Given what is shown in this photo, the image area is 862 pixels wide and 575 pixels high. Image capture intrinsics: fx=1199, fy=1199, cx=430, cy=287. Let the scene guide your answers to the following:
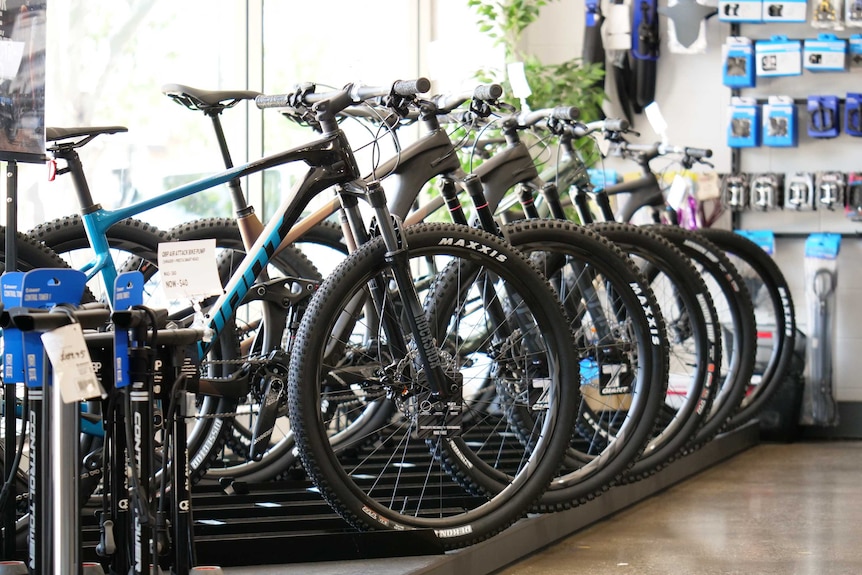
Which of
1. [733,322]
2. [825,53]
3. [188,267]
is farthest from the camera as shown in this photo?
[825,53]

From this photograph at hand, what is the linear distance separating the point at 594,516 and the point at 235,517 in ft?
4.27

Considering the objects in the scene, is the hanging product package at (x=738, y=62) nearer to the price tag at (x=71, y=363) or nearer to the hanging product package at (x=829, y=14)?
the hanging product package at (x=829, y=14)

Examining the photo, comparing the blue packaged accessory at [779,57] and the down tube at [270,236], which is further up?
the blue packaged accessory at [779,57]

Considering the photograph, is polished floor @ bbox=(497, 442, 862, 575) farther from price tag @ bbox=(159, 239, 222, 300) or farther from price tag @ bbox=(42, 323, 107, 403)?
price tag @ bbox=(42, 323, 107, 403)

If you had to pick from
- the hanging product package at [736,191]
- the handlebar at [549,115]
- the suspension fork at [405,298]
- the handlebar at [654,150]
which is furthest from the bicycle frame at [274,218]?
the hanging product package at [736,191]

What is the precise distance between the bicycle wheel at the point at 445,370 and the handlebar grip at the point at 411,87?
0.32 m

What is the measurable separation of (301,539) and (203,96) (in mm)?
1140

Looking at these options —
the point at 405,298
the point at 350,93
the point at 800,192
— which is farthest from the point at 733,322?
the point at 350,93

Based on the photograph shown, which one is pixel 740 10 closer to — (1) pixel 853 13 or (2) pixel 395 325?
(1) pixel 853 13

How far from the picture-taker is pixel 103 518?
7.07ft

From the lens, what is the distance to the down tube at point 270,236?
2.86 meters

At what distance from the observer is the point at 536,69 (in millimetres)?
5711

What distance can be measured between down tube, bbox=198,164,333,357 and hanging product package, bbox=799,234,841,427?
3503 millimetres

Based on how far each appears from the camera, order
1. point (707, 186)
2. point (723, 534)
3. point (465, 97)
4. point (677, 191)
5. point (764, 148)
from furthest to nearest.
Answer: point (764, 148)
point (707, 186)
point (677, 191)
point (723, 534)
point (465, 97)
